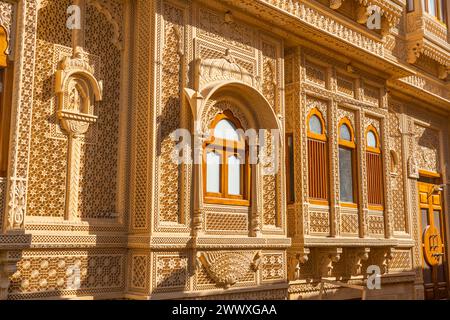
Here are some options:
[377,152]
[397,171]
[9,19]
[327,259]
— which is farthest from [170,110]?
[397,171]

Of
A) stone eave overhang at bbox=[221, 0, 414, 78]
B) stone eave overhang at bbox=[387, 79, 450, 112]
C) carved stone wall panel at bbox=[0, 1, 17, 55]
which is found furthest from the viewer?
stone eave overhang at bbox=[387, 79, 450, 112]

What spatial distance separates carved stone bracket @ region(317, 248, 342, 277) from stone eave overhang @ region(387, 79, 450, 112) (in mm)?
3189

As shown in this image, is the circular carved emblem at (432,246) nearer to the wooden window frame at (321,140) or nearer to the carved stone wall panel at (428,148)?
the carved stone wall panel at (428,148)

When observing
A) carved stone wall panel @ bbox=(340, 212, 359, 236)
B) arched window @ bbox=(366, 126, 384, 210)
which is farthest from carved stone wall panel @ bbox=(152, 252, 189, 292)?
arched window @ bbox=(366, 126, 384, 210)

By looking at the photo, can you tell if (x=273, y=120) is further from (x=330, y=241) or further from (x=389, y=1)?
(x=389, y=1)

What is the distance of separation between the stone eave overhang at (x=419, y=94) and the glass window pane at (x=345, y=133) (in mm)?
1642

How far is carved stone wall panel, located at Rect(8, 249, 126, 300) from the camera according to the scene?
4.07 m

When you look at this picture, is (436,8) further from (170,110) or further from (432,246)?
(170,110)

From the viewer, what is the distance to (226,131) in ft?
17.8

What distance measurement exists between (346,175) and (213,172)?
7.99 ft

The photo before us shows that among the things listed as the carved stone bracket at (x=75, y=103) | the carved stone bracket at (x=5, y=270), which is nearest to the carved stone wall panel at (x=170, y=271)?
the carved stone bracket at (x=75, y=103)

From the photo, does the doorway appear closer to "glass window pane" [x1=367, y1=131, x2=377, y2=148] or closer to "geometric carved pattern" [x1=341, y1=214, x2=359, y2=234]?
"glass window pane" [x1=367, y1=131, x2=377, y2=148]

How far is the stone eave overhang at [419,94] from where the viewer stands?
825cm
